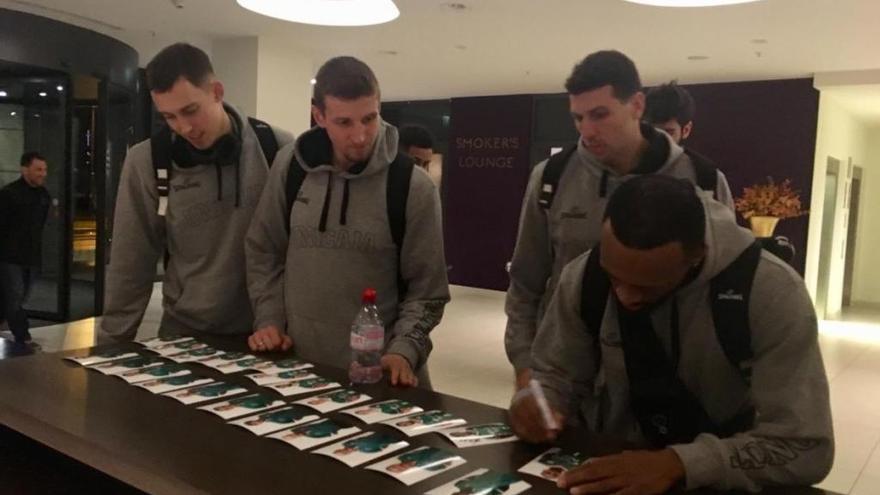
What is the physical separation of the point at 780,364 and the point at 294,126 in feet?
23.7

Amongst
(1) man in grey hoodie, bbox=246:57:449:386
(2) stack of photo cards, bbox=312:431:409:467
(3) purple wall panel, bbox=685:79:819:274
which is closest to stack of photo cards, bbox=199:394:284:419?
(2) stack of photo cards, bbox=312:431:409:467

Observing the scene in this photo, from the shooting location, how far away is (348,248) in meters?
2.19

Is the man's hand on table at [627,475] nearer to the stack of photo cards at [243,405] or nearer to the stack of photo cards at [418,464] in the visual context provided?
the stack of photo cards at [418,464]

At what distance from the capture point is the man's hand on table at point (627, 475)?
49.2 inches

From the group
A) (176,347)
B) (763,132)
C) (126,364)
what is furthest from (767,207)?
(126,364)

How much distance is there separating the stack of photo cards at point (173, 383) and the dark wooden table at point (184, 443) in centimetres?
3

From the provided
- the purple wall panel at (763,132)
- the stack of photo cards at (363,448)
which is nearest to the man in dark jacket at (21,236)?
the stack of photo cards at (363,448)

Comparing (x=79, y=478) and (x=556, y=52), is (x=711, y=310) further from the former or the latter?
(x=556, y=52)

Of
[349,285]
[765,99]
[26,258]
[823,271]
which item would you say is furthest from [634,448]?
[823,271]

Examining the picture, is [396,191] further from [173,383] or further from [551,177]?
[173,383]

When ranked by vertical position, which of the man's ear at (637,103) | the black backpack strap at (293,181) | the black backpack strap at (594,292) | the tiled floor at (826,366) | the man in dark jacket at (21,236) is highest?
the man's ear at (637,103)

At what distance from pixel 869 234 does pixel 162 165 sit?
1263cm

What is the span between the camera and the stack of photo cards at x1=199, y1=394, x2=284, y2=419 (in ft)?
5.17

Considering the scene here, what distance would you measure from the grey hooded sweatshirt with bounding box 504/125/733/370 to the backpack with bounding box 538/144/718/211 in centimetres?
1
